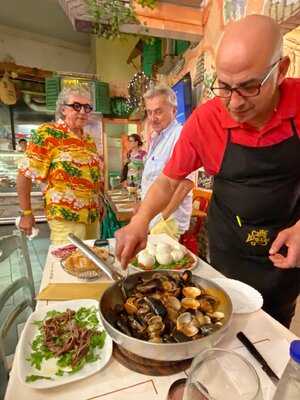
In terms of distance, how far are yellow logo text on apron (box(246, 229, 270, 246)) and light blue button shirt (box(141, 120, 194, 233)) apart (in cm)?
77

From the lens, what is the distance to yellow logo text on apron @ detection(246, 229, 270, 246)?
1.14 meters

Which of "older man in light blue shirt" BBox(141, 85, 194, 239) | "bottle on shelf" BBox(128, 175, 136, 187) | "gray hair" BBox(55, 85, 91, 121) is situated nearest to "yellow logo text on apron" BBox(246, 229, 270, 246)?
"older man in light blue shirt" BBox(141, 85, 194, 239)

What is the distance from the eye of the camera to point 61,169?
178 centimetres

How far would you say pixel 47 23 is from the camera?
20.4 feet

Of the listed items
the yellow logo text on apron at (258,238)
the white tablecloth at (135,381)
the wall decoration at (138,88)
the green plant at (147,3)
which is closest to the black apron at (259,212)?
the yellow logo text on apron at (258,238)

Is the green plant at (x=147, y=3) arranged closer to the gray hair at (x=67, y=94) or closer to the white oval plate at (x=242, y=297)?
the gray hair at (x=67, y=94)

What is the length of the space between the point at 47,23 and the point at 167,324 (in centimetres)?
738

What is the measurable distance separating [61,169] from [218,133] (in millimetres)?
1047

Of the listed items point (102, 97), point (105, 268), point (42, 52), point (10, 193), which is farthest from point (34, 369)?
point (42, 52)

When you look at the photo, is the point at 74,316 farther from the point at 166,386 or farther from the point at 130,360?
the point at 166,386

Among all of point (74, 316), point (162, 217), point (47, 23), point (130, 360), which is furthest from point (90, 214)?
point (47, 23)

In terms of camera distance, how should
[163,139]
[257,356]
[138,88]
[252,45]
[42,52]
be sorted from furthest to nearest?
[42,52] < [138,88] < [163,139] < [252,45] < [257,356]

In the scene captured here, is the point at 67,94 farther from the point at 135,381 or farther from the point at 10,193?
the point at 10,193

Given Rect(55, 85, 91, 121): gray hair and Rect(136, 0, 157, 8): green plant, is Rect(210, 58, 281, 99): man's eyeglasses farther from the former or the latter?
Rect(136, 0, 157, 8): green plant
